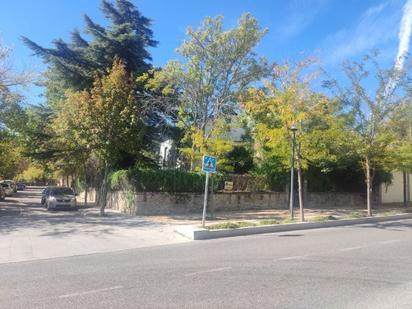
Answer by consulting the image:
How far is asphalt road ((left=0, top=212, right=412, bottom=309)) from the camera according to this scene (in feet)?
21.5

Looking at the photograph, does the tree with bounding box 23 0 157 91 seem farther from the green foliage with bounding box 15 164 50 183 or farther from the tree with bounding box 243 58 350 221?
the green foliage with bounding box 15 164 50 183

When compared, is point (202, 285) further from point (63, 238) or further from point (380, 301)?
point (63, 238)

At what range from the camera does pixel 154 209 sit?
23594 millimetres

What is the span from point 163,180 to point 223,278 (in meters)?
16.2

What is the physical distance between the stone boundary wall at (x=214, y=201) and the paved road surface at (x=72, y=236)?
2.72 metres

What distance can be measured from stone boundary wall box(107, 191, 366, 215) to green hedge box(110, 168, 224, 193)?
356mm

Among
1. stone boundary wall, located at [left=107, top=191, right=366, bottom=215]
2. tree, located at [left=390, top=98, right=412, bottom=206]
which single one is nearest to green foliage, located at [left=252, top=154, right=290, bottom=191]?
stone boundary wall, located at [left=107, top=191, right=366, bottom=215]

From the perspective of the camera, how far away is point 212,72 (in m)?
26.2

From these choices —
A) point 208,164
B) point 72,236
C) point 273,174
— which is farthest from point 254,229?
point 273,174

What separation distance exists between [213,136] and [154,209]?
5.04m

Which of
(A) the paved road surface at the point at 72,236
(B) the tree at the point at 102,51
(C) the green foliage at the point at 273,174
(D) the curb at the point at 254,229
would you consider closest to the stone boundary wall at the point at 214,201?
(C) the green foliage at the point at 273,174

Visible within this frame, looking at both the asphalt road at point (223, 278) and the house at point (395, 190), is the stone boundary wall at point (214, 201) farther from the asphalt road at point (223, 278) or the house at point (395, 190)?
the asphalt road at point (223, 278)

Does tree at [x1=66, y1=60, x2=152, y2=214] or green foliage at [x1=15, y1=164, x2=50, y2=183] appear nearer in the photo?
tree at [x1=66, y1=60, x2=152, y2=214]

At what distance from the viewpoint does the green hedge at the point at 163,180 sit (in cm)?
2380
